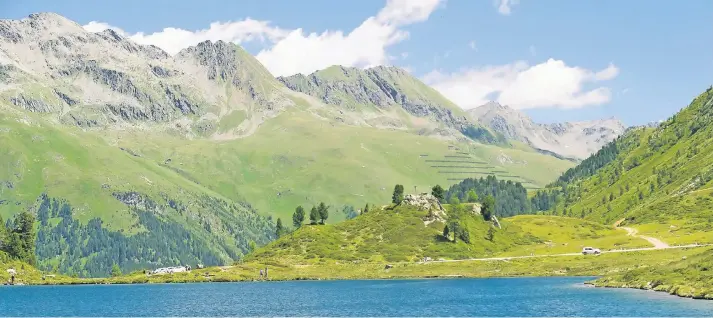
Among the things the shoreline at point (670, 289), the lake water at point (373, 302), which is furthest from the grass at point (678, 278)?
the lake water at point (373, 302)

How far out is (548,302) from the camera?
393 ft

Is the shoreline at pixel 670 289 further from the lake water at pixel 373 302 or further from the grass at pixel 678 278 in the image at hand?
the lake water at pixel 373 302

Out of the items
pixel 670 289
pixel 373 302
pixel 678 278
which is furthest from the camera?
pixel 373 302

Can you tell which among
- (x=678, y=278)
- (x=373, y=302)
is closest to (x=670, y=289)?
(x=678, y=278)

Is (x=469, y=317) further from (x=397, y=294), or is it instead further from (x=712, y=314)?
(x=397, y=294)

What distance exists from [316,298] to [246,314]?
3319cm

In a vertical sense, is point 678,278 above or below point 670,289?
above

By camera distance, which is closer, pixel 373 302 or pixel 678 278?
pixel 678 278

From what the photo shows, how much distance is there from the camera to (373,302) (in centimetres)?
13588

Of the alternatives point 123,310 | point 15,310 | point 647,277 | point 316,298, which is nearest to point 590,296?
point 647,277

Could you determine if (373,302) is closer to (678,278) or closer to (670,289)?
(670,289)

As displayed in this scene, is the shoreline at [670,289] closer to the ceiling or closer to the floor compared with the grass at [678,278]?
closer to the floor

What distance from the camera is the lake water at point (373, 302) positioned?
10700 cm

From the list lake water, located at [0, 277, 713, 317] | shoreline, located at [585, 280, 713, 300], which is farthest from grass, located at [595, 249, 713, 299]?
lake water, located at [0, 277, 713, 317]
